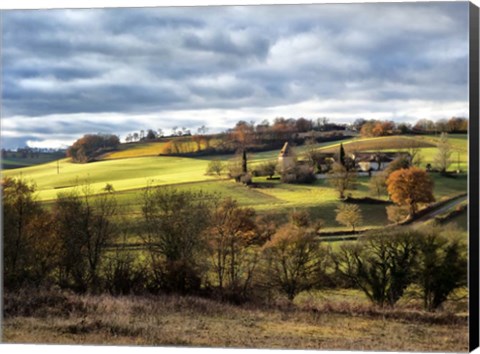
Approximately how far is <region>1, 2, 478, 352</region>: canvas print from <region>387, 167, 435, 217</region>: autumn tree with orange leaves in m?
0.03

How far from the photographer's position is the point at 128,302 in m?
13.8

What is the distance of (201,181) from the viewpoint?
1384 cm

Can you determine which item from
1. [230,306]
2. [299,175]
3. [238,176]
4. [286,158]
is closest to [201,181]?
[238,176]

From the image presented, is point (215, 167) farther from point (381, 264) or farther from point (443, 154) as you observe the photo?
point (443, 154)

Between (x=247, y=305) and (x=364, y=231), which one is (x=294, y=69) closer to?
(x=364, y=231)

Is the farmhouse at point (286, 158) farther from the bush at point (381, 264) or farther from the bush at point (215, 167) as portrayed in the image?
the bush at point (381, 264)

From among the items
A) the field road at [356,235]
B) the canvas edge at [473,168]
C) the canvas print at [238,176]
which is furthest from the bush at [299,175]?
the canvas edge at [473,168]

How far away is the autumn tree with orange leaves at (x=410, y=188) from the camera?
12.9m

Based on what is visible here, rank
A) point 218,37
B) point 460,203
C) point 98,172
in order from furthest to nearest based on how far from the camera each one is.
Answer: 1. point 98,172
2. point 218,37
3. point 460,203

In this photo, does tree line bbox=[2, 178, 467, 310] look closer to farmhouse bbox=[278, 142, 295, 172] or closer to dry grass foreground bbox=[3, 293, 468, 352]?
dry grass foreground bbox=[3, 293, 468, 352]

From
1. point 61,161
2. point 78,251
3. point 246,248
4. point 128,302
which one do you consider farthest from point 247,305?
point 61,161

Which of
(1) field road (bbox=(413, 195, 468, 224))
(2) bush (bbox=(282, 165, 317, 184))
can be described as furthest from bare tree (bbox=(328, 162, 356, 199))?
(1) field road (bbox=(413, 195, 468, 224))

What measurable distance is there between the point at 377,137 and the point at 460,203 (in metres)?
1.45

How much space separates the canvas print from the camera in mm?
12797
